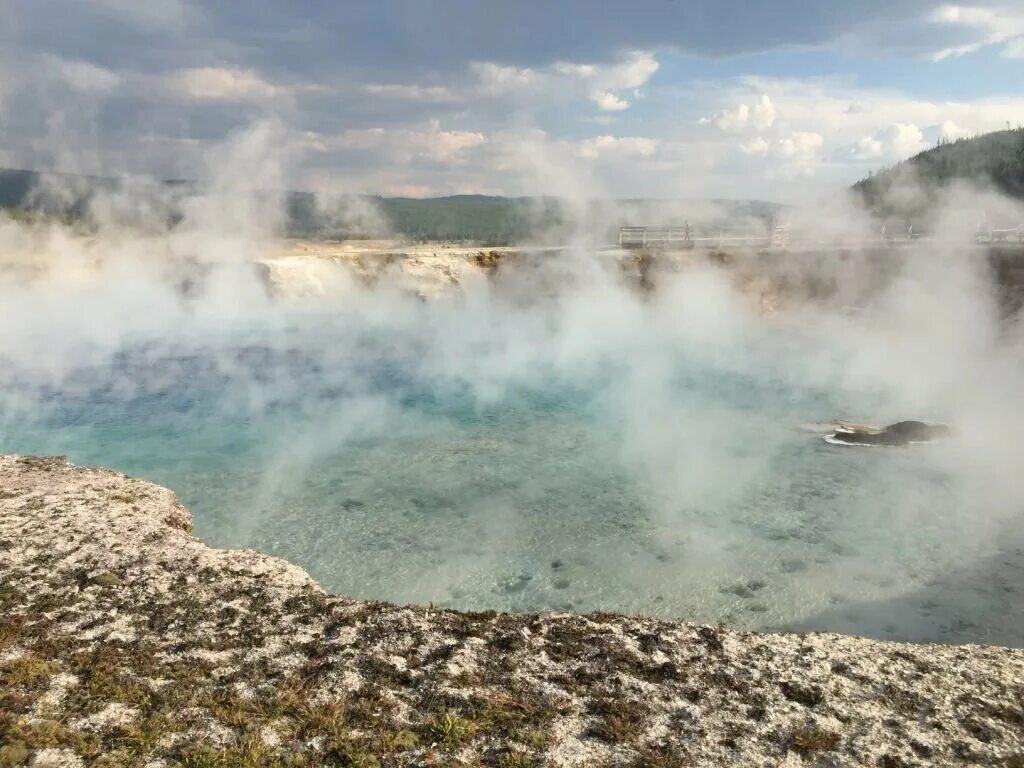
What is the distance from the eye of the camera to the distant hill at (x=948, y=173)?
42.3 m

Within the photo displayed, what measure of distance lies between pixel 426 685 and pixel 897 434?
36.7 feet

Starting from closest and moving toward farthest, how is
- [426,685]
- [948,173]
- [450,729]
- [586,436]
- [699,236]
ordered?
[450,729] < [426,685] < [586,436] < [699,236] < [948,173]

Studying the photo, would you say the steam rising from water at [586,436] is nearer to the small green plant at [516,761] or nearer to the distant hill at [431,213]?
the small green plant at [516,761]

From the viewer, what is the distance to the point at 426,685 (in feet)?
16.0

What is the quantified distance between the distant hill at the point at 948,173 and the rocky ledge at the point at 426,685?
37.7m

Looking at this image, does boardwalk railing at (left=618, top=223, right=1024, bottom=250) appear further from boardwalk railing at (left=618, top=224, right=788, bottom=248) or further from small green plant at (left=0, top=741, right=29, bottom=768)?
small green plant at (left=0, top=741, right=29, bottom=768)

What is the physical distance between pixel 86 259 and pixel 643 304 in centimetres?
2530

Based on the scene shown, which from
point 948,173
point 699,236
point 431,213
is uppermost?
point 431,213

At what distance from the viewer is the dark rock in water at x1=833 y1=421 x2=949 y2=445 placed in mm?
12742

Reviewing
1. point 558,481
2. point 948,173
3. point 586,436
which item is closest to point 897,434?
point 586,436

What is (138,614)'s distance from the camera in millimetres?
5688

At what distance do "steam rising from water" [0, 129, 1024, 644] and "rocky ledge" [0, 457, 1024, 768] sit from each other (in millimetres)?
1827

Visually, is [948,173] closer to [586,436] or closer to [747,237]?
[747,237]

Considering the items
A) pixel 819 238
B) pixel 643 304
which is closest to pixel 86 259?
pixel 643 304
